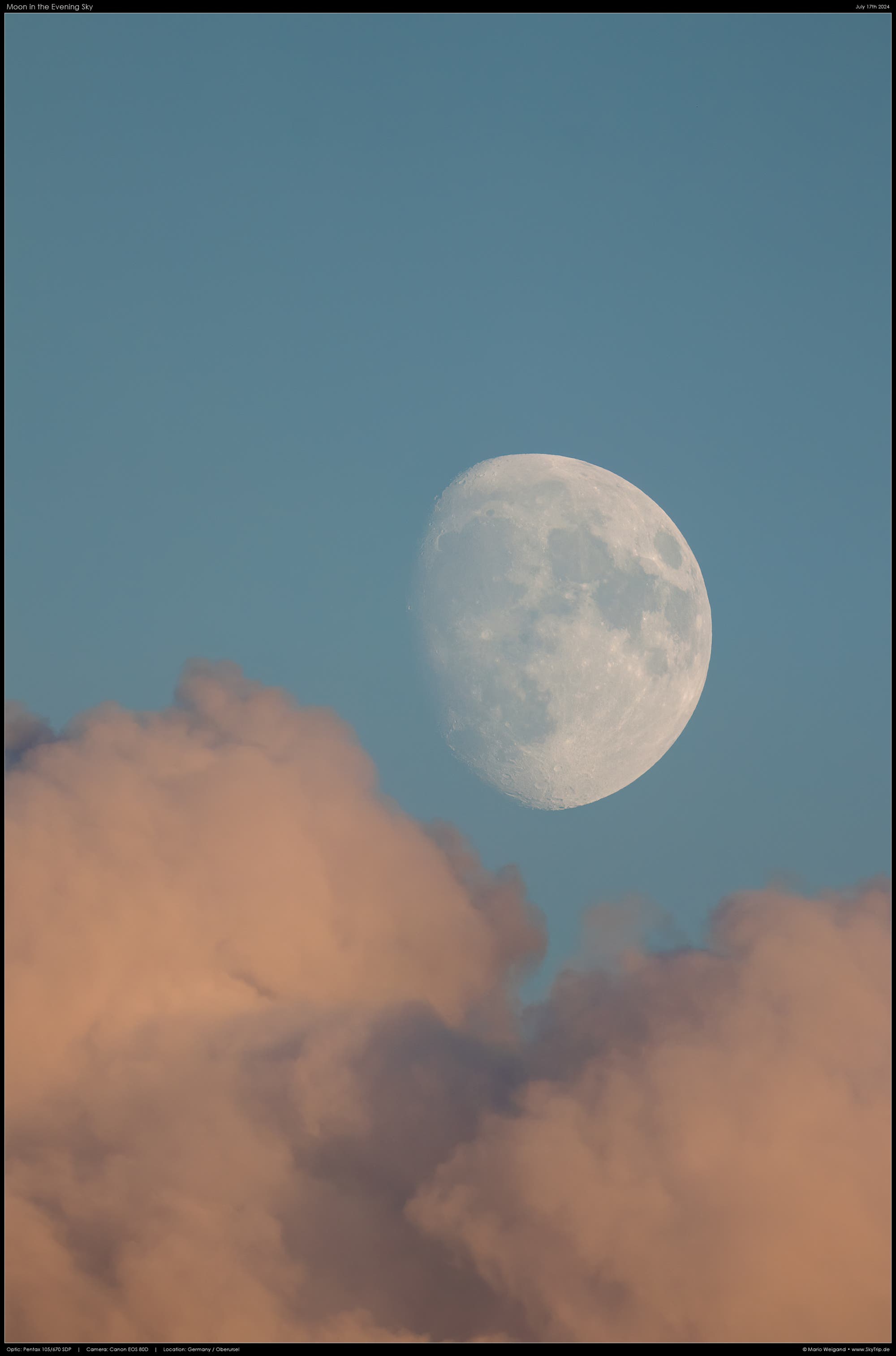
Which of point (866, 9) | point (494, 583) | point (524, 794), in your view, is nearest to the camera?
point (866, 9)

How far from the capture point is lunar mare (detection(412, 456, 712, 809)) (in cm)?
4453

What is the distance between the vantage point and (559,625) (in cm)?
4409

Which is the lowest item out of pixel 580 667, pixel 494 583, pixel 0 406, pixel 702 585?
pixel 580 667

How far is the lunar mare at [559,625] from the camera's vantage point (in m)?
44.5

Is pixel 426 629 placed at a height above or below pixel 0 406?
below

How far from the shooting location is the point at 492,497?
154ft

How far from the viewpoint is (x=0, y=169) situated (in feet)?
153

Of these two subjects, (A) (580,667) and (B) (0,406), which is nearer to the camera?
(A) (580,667)

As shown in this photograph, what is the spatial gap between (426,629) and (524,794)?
934 cm

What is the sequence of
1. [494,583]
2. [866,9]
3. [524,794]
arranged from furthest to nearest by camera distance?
[524,794]
[494,583]
[866,9]

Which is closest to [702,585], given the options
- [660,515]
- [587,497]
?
[660,515]

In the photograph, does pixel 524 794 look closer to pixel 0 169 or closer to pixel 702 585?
pixel 702 585

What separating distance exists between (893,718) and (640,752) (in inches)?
500

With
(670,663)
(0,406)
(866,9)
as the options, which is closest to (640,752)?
(670,663)
